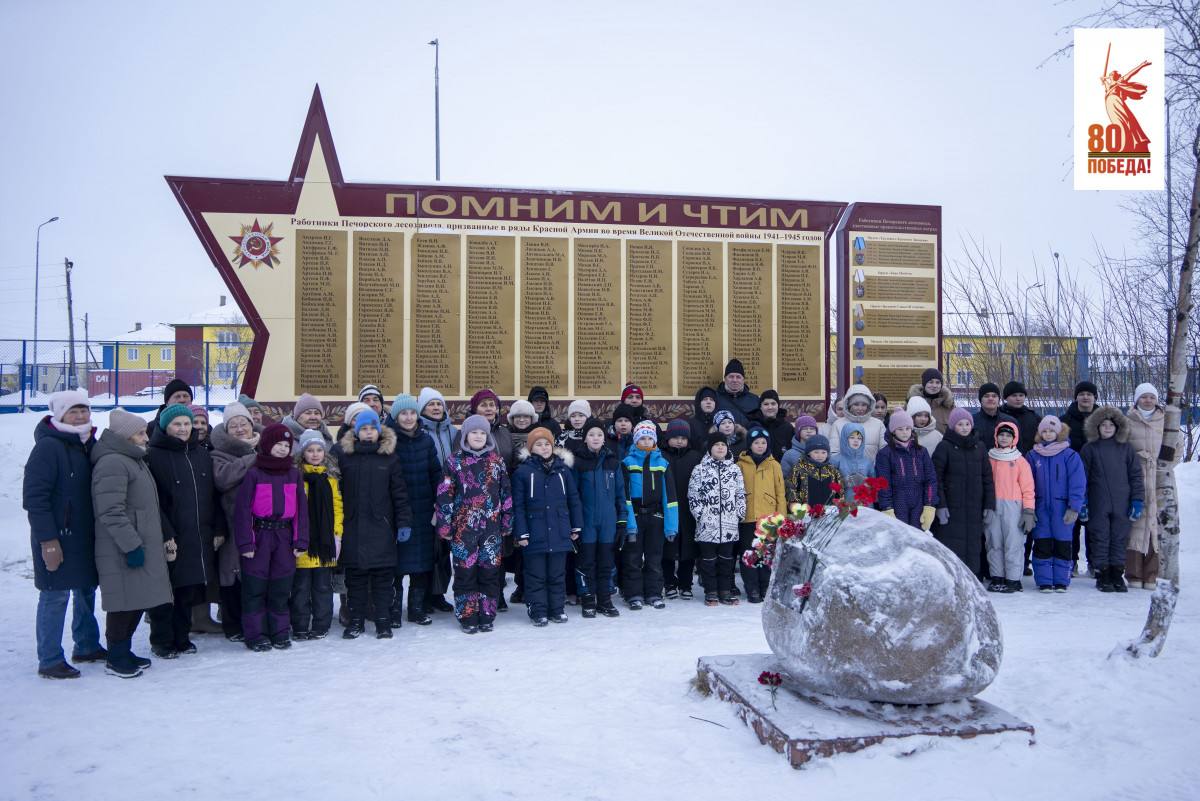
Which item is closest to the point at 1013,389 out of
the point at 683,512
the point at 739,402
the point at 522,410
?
the point at 739,402

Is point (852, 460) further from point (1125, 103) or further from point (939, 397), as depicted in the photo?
point (1125, 103)

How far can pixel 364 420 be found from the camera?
274 inches

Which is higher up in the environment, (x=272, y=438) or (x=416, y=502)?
(x=272, y=438)

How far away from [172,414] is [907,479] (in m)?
6.55

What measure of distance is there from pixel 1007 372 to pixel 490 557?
32.8 feet

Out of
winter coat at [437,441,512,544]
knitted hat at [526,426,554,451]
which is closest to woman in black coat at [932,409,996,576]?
knitted hat at [526,426,554,451]

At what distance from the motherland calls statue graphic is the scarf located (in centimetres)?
816

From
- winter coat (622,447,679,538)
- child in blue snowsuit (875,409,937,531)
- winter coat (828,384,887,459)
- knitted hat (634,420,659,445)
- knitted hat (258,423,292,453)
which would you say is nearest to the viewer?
knitted hat (258,423,292,453)

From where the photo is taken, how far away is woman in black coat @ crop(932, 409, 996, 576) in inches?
333

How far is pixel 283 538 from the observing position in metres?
6.41

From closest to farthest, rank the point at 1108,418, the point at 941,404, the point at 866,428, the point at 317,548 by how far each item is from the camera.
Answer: the point at 317,548
the point at 1108,418
the point at 866,428
the point at 941,404

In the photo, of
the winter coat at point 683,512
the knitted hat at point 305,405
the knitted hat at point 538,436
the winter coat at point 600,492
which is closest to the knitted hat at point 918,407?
the winter coat at point 683,512

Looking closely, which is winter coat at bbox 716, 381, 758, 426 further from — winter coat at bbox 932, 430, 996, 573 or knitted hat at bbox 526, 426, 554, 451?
knitted hat at bbox 526, 426, 554, 451

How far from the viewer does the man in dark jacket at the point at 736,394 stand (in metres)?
9.36
